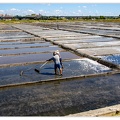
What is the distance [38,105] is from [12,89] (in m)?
1.63

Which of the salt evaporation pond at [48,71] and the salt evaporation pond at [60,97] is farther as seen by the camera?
the salt evaporation pond at [48,71]

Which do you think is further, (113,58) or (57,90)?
(113,58)

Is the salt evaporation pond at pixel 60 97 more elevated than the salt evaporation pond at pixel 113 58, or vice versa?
the salt evaporation pond at pixel 113 58

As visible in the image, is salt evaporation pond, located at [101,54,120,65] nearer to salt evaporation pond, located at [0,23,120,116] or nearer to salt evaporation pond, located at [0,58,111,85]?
salt evaporation pond, located at [0,58,111,85]

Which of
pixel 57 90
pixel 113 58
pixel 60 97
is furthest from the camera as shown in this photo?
pixel 113 58

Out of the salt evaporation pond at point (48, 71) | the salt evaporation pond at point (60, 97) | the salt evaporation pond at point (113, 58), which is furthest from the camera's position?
the salt evaporation pond at point (113, 58)

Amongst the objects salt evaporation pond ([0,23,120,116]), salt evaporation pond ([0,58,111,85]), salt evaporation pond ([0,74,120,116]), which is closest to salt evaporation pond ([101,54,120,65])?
salt evaporation pond ([0,58,111,85])

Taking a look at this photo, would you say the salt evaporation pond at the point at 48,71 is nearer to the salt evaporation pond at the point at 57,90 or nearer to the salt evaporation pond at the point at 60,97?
the salt evaporation pond at the point at 57,90

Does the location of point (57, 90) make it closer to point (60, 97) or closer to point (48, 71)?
point (60, 97)

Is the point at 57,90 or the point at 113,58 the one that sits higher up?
the point at 113,58

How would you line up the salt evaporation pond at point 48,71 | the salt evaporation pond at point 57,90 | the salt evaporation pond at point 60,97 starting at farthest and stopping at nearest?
1. the salt evaporation pond at point 48,71
2. the salt evaporation pond at point 57,90
3. the salt evaporation pond at point 60,97

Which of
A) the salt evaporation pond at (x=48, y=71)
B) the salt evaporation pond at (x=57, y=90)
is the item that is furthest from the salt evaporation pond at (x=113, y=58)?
the salt evaporation pond at (x=57, y=90)

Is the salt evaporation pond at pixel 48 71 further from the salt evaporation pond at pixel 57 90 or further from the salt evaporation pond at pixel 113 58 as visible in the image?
the salt evaporation pond at pixel 113 58

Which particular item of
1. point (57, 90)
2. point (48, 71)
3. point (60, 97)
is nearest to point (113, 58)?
point (48, 71)
